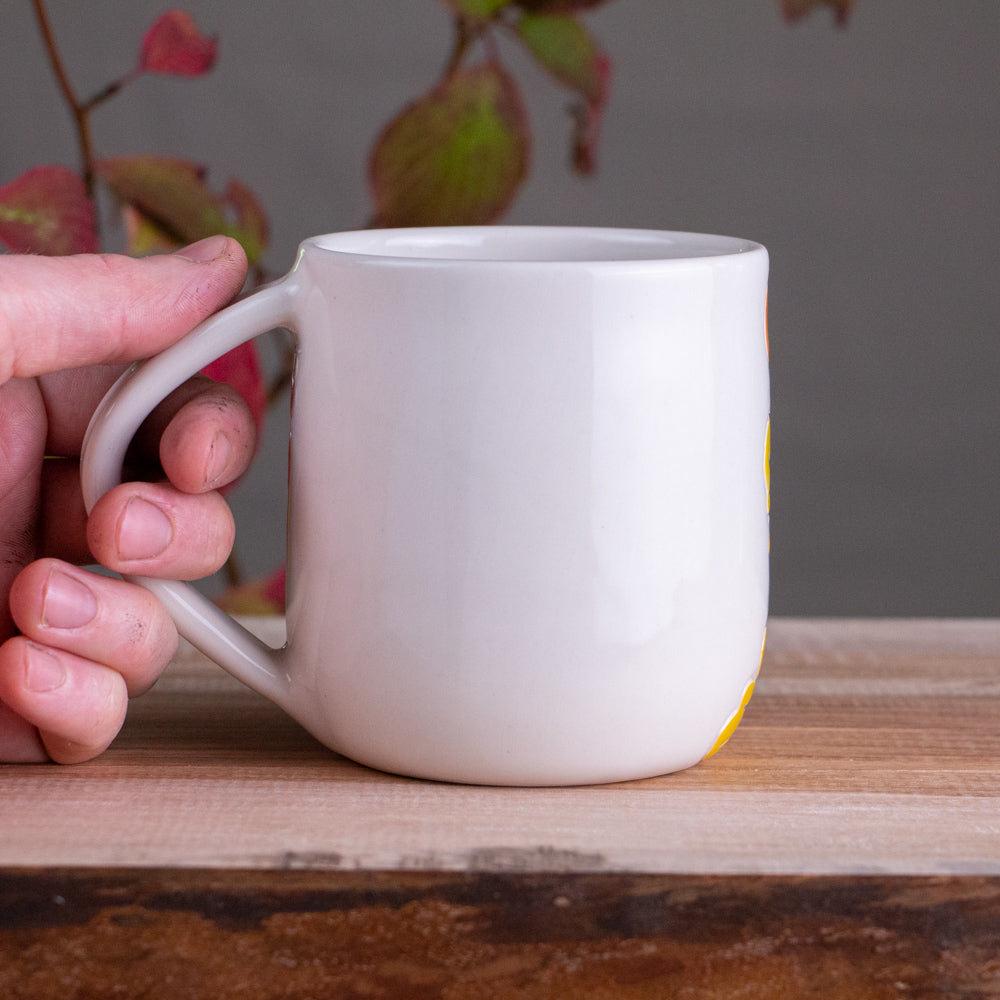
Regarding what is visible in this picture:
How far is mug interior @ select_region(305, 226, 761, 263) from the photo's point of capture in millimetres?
518

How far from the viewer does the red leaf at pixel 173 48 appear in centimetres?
96

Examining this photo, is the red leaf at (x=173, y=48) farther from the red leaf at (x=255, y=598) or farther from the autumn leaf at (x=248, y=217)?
the red leaf at (x=255, y=598)

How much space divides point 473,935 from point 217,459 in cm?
20

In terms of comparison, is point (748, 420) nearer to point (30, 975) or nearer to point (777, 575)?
point (30, 975)

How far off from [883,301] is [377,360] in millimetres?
848

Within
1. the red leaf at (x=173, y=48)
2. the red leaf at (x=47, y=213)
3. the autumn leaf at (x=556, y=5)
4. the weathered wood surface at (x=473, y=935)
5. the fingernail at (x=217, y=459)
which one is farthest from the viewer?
the autumn leaf at (x=556, y=5)

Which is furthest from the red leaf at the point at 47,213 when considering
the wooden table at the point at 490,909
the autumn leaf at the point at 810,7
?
the autumn leaf at the point at 810,7

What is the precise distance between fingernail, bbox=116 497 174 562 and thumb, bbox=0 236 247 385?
0.06 metres

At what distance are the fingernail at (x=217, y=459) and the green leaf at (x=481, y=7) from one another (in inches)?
26.7

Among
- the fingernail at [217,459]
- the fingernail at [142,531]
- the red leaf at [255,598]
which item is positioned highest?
the fingernail at [217,459]

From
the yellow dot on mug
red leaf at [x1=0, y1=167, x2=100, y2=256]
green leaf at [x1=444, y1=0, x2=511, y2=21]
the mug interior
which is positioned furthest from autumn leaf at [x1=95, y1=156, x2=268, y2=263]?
the yellow dot on mug

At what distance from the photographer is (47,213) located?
836 mm

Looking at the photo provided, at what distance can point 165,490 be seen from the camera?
0.48m

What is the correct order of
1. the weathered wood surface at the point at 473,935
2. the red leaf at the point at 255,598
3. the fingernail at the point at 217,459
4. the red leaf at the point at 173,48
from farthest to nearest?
the red leaf at the point at 255,598
the red leaf at the point at 173,48
the fingernail at the point at 217,459
the weathered wood surface at the point at 473,935
